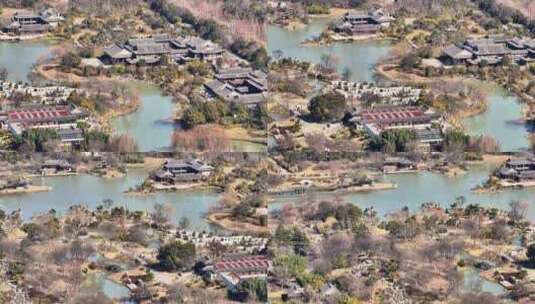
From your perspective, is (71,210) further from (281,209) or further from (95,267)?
(281,209)

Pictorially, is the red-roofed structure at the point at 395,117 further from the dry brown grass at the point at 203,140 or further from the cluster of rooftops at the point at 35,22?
the cluster of rooftops at the point at 35,22

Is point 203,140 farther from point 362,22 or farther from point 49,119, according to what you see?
point 362,22

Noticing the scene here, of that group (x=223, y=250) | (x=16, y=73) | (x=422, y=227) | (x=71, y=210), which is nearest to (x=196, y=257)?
(x=223, y=250)

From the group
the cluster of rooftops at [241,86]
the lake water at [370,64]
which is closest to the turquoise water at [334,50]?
the lake water at [370,64]

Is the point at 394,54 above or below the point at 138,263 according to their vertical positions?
above

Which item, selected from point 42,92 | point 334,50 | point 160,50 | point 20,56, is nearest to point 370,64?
point 334,50

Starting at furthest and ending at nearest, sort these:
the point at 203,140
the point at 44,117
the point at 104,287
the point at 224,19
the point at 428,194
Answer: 1. the point at 224,19
2. the point at 428,194
3. the point at 44,117
4. the point at 203,140
5. the point at 104,287
